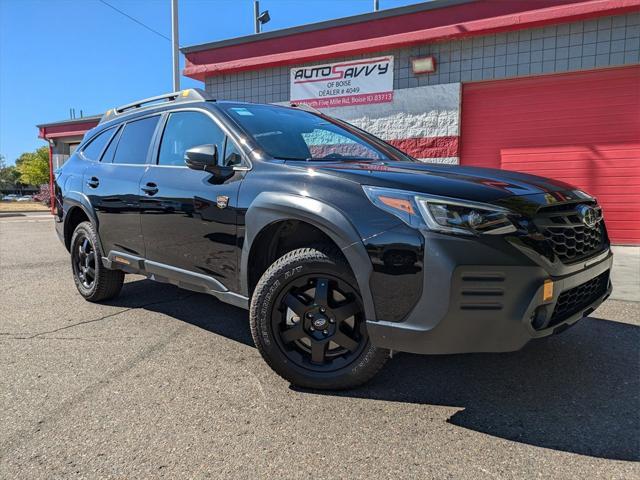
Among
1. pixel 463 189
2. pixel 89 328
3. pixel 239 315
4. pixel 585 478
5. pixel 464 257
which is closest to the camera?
pixel 585 478

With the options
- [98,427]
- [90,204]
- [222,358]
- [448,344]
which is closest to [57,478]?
[98,427]

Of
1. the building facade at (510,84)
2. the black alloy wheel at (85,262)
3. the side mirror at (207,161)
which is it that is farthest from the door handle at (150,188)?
the building facade at (510,84)

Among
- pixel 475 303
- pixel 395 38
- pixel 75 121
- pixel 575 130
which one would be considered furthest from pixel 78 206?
pixel 75 121

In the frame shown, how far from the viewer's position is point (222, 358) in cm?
317

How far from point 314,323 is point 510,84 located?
23.4 feet

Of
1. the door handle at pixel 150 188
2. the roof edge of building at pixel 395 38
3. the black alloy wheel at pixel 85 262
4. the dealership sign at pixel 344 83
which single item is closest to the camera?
the door handle at pixel 150 188

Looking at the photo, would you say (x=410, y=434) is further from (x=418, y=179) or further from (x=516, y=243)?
(x=418, y=179)

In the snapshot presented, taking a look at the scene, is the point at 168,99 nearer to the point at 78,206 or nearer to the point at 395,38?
the point at 78,206

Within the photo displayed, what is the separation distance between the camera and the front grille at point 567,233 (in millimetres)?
2295

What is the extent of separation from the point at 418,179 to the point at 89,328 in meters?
2.99

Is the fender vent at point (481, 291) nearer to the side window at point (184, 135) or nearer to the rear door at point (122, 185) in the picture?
the side window at point (184, 135)

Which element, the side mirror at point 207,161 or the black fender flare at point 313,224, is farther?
the side mirror at point 207,161

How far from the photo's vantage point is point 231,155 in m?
3.11

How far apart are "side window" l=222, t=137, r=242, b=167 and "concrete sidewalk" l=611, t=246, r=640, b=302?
3.94m
